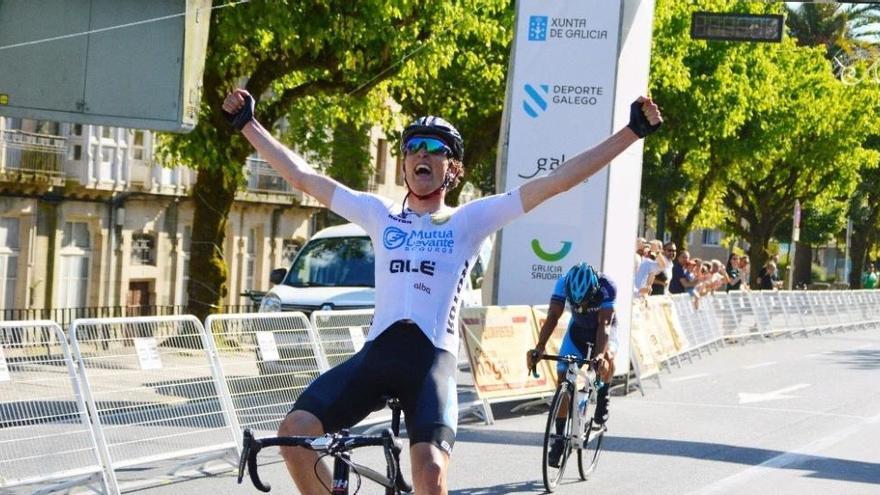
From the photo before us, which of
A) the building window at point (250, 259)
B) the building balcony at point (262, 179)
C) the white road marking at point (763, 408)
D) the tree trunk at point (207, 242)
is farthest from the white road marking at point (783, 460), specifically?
the building window at point (250, 259)

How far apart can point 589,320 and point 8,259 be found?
2840 centimetres

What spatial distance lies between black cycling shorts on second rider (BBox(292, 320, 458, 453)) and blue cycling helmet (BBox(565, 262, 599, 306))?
6646 mm

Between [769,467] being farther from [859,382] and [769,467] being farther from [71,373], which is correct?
[859,382]

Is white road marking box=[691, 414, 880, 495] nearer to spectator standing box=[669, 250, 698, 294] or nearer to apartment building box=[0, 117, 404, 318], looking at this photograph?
spectator standing box=[669, 250, 698, 294]

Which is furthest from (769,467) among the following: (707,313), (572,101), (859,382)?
(707,313)

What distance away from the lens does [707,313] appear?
30312mm

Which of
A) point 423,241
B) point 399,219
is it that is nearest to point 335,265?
point 399,219

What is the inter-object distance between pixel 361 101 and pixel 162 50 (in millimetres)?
8488

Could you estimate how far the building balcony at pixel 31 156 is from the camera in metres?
37.7

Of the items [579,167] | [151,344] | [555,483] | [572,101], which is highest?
[572,101]

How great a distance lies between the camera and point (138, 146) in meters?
43.4

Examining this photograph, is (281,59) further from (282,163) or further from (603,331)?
(282,163)

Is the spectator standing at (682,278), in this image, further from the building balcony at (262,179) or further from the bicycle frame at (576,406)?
the building balcony at (262,179)

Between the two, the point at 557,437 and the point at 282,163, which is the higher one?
the point at 282,163
